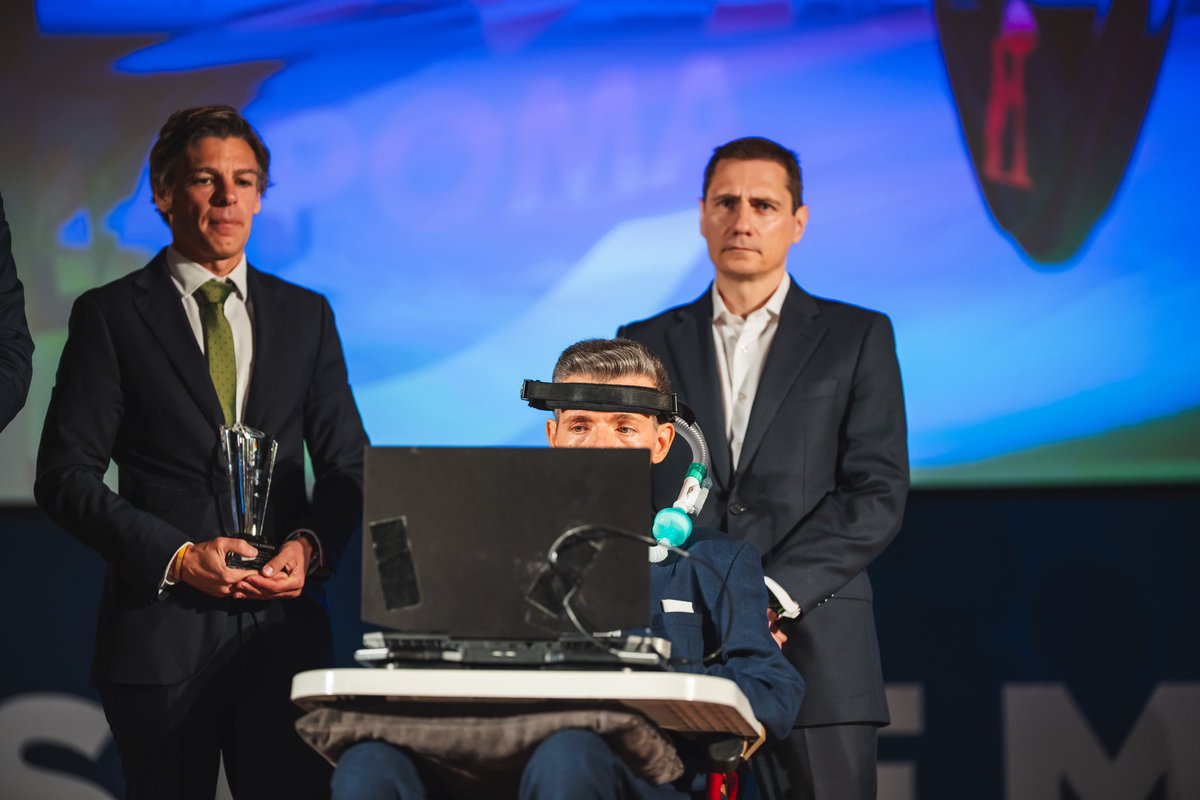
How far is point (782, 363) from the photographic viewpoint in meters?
3.60

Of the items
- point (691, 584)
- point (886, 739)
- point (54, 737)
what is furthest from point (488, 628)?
point (54, 737)

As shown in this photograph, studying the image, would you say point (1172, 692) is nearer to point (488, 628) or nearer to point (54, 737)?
point (488, 628)

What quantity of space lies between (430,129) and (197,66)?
764 mm

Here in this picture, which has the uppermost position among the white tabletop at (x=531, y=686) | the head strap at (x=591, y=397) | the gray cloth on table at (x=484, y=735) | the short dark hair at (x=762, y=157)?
the short dark hair at (x=762, y=157)

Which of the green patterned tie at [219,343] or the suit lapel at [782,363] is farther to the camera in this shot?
the suit lapel at [782,363]

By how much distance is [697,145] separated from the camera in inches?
175

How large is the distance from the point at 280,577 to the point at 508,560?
3.50 ft

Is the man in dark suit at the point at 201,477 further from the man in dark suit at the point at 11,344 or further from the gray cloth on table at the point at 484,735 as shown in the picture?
the gray cloth on table at the point at 484,735

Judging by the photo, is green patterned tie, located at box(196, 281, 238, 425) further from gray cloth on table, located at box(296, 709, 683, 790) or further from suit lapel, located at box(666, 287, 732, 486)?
gray cloth on table, located at box(296, 709, 683, 790)

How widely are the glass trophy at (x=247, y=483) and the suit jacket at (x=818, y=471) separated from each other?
978 millimetres

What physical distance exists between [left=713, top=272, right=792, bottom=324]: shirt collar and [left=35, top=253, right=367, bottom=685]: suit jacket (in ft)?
3.24

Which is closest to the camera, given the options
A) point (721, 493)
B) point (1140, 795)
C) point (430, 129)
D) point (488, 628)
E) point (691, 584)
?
point (488, 628)

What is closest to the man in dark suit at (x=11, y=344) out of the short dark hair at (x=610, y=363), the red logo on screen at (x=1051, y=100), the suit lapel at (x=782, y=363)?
the short dark hair at (x=610, y=363)

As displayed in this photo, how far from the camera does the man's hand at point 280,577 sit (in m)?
3.07
